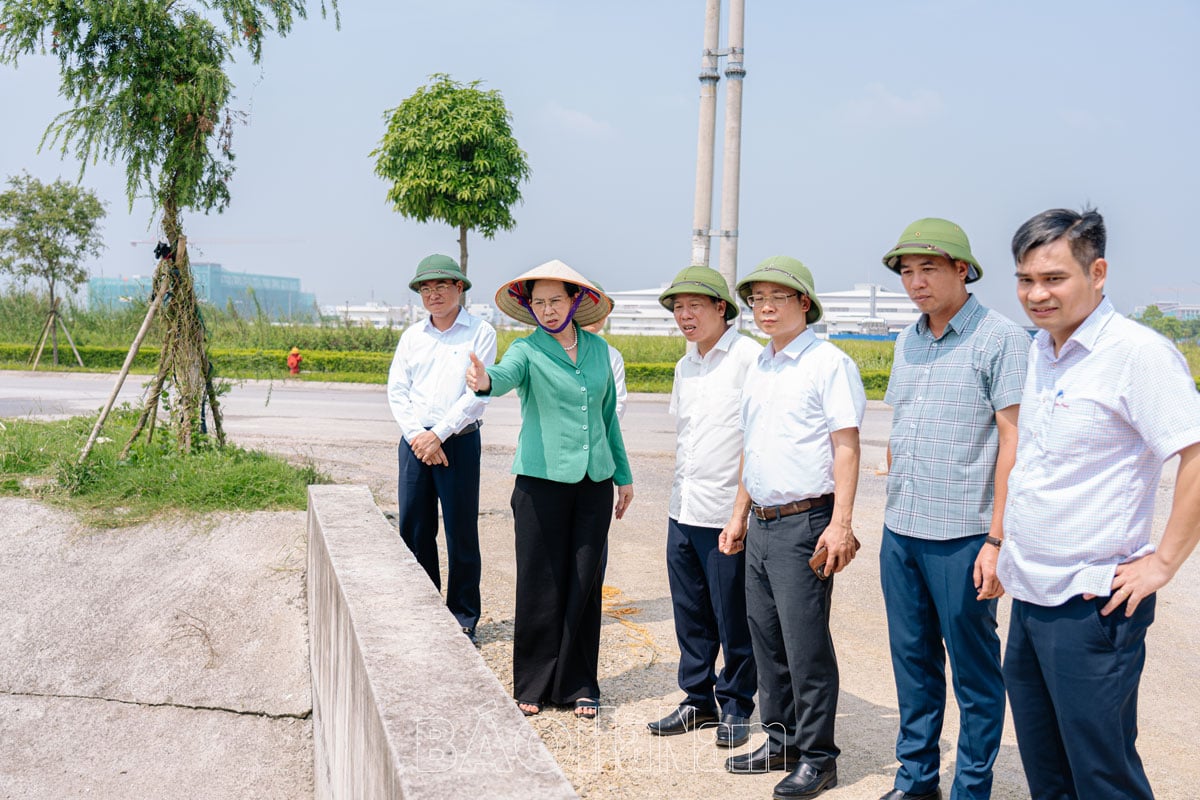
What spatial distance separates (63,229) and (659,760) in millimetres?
25555

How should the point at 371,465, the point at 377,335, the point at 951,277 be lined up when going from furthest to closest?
the point at 377,335, the point at 371,465, the point at 951,277

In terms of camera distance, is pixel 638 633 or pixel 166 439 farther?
pixel 166 439

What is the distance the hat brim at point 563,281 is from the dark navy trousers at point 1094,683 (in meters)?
2.21

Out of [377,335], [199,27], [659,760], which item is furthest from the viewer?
[377,335]

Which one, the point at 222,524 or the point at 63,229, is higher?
the point at 63,229

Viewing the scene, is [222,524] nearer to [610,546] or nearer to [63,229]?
[610,546]

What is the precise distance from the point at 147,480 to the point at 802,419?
5.35 meters

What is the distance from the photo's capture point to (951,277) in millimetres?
3305

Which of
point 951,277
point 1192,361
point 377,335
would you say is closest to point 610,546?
point 951,277

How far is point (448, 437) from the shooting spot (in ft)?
17.0

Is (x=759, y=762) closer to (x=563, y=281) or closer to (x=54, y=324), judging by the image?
(x=563, y=281)

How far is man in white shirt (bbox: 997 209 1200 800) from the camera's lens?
2.43 m

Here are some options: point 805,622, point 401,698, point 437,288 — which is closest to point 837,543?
point 805,622

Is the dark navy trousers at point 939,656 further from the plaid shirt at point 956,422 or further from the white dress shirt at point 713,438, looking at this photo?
the white dress shirt at point 713,438
